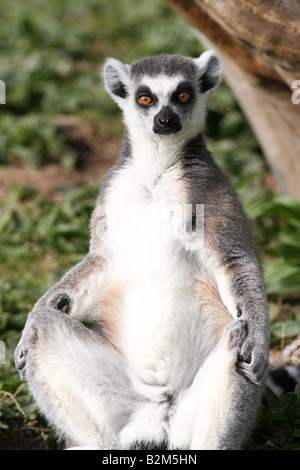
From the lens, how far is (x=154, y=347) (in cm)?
410

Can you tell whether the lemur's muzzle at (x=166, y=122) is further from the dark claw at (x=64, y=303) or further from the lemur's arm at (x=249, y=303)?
the dark claw at (x=64, y=303)

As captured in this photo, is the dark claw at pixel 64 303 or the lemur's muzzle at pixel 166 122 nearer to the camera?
the lemur's muzzle at pixel 166 122

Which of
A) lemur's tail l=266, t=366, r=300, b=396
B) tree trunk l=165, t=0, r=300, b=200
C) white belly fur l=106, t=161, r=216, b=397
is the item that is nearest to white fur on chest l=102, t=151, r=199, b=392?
white belly fur l=106, t=161, r=216, b=397

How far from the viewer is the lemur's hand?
3.79m

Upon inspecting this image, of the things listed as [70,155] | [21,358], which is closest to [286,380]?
[21,358]

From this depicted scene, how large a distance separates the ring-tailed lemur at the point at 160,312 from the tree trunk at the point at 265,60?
3.89 feet

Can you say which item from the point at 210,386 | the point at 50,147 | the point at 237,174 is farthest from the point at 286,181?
the point at 210,386

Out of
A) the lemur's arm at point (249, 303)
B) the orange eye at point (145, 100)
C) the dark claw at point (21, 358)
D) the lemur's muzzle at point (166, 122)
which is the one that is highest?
the orange eye at point (145, 100)

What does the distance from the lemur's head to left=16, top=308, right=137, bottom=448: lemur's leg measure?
1293 millimetres

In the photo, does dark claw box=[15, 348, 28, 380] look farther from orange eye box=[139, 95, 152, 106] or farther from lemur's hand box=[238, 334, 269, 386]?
orange eye box=[139, 95, 152, 106]

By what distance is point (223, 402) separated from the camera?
373 cm

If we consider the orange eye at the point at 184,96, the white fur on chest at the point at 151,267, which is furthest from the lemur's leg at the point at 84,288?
the orange eye at the point at 184,96

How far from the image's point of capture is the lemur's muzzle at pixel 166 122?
4113mm
